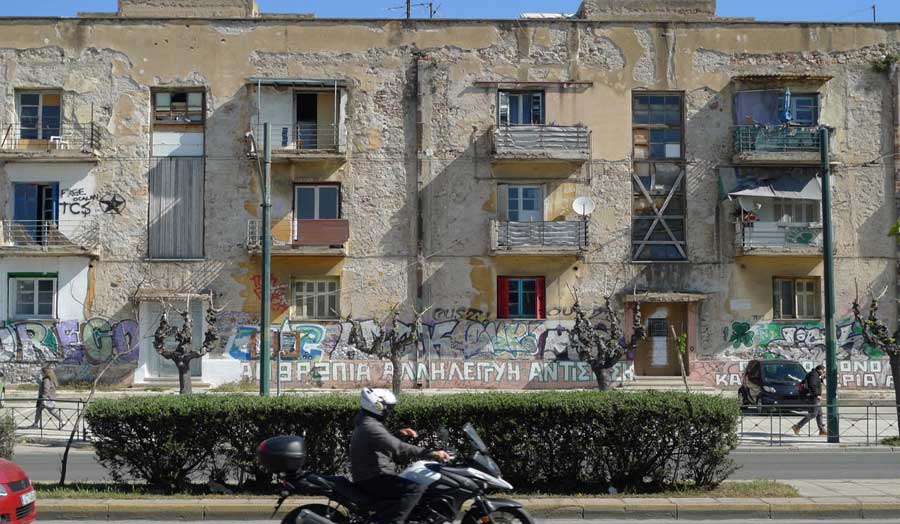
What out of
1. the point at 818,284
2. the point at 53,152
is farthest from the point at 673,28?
the point at 53,152

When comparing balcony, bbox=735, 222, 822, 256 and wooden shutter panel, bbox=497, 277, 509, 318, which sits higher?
balcony, bbox=735, 222, 822, 256

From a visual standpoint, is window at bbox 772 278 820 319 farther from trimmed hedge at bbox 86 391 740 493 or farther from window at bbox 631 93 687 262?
trimmed hedge at bbox 86 391 740 493

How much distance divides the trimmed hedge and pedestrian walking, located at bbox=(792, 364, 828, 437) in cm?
1083

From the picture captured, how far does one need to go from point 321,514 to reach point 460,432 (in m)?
3.26

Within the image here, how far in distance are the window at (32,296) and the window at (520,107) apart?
15.8 metres

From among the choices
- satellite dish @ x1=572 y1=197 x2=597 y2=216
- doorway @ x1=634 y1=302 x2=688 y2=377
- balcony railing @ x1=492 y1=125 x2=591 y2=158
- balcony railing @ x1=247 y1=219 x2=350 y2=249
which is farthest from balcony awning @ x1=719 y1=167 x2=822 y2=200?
balcony railing @ x1=247 y1=219 x2=350 y2=249

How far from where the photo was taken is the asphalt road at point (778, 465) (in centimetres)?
1572

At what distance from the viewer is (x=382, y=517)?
884cm

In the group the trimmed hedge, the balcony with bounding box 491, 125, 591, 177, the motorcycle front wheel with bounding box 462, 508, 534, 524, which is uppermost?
the balcony with bounding box 491, 125, 591, 177


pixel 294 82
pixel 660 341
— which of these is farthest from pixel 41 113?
pixel 660 341

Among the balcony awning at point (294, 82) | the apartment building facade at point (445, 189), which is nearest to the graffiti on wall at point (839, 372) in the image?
the apartment building facade at point (445, 189)

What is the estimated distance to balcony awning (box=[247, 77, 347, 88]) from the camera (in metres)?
33.5

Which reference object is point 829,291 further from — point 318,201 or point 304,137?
point 304,137

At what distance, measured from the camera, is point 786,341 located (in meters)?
34.3
